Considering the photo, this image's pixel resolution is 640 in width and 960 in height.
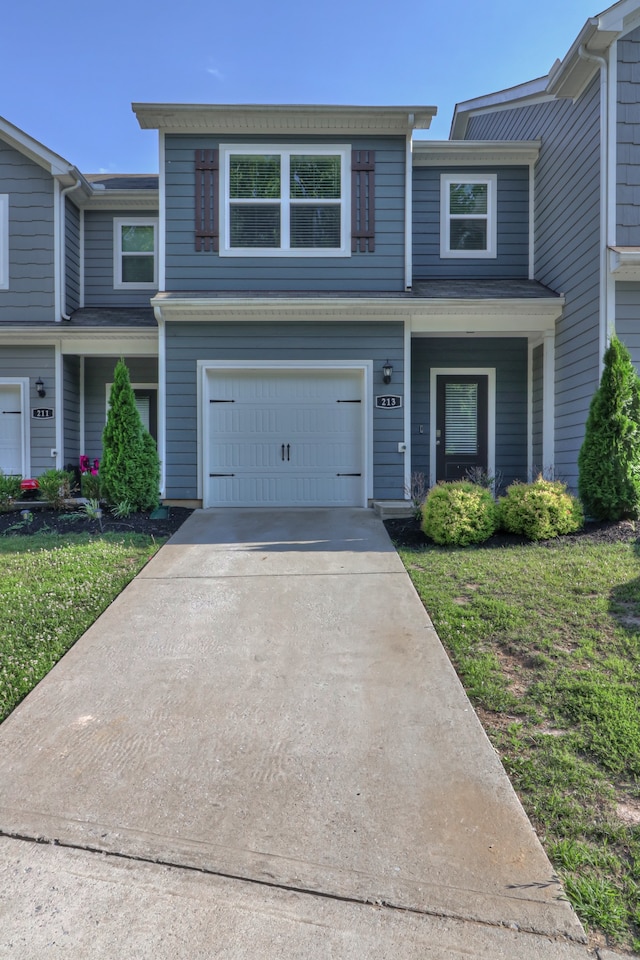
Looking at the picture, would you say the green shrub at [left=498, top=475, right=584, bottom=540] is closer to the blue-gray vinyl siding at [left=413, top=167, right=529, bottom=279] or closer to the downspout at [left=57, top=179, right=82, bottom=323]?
the blue-gray vinyl siding at [left=413, top=167, right=529, bottom=279]

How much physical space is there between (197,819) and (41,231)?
9733 millimetres

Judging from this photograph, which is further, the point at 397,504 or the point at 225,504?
the point at 225,504

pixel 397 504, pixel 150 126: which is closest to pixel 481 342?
pixel 397 504

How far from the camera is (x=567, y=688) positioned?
3037 mm

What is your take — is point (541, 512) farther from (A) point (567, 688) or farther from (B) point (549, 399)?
(B) point (549, 399)

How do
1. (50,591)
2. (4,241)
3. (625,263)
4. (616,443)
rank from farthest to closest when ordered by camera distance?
1. (4,241)
2. (625,263)
3. (616,443)
4. (50,591)

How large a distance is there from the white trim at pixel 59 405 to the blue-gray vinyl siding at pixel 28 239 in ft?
2.11

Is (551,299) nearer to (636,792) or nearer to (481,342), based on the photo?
(481,342)

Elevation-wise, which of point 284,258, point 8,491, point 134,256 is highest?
point 134,256

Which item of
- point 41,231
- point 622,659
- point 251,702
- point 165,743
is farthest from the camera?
point 41,231

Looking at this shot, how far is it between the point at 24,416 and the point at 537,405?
27.1 feet

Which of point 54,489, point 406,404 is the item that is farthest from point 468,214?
point 54,489

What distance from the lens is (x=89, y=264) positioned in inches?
405

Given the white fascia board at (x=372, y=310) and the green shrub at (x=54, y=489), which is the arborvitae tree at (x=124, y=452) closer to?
the green shrub at (x=54, y=489)
